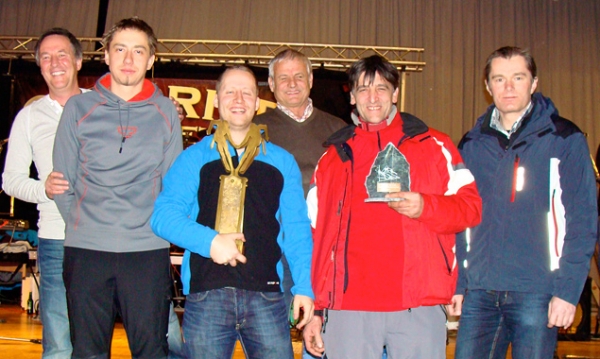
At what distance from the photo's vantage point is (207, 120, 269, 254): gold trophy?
218cm

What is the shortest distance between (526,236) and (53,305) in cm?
205

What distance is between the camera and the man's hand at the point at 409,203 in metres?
2.11

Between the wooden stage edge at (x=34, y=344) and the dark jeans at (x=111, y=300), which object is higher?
the dark jeans at (x=111, y=300)

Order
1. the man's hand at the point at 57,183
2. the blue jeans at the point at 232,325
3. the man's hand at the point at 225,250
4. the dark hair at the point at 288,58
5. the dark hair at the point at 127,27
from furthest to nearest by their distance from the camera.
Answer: the dark hair at the point at 288,58
the dark hair at the point at 127,27
the man's hand at the point at 57,183
the blue jeans at the point at 232,325
the man's hand at the point at 225,250

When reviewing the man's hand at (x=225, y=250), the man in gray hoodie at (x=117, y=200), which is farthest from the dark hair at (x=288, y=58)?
the man's hand at (x=225, y=250)

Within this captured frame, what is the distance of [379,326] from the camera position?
218 cm

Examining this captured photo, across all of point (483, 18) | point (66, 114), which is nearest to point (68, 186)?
point (66, 114)

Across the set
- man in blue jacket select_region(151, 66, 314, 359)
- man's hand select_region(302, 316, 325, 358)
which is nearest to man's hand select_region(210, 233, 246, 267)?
man in blue jacket select_region(151, 66, 314, 359)

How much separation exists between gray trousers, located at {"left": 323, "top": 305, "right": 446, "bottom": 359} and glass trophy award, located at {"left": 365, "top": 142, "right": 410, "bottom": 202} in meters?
0.44

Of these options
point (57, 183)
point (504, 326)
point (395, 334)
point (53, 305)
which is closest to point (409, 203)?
point (395, 334)

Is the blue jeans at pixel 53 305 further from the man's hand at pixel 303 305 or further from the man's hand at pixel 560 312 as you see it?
the man's hand at pixel 560 312

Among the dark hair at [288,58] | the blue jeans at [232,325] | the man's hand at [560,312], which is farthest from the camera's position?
the dark hair at [288,58]

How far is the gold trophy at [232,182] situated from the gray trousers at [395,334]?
0.51 m

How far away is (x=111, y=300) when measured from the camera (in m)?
2.30
